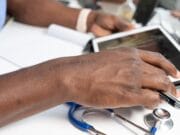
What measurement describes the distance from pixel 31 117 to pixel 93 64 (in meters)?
0.17

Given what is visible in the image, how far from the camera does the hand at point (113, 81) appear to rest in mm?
579

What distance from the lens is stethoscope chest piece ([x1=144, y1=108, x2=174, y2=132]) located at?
592 millimetres

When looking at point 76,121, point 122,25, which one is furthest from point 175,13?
point 76,121

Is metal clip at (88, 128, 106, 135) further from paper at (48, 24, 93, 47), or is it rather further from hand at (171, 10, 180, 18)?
hand at (171, 10, 180, 18)

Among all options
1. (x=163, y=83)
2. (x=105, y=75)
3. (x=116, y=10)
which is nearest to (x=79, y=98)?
(x=105, y=75)

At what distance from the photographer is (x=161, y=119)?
588mm

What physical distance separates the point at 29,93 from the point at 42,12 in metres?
0.48

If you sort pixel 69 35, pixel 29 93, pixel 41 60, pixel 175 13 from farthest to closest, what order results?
pixel 175 13
pixel 69 35
pixel 41 60
pixel 29 93

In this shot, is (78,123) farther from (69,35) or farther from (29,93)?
(69,35)

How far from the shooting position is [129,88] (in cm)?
58

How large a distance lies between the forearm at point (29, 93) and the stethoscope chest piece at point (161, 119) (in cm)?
17

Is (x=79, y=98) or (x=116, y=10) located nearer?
(x=79, y=98)

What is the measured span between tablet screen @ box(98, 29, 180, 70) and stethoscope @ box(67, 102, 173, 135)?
0.20 m

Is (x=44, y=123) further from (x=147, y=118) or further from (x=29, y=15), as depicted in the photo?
(x=29, y=15)
